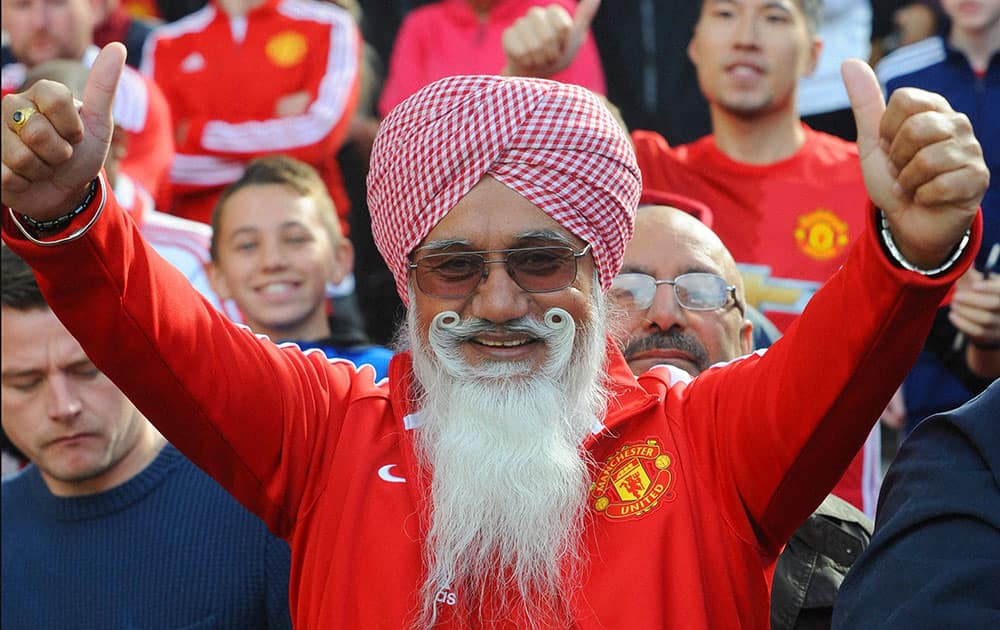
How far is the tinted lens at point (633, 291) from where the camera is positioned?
333 cm

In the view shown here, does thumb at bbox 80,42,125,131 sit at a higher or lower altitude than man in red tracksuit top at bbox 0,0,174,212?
higher

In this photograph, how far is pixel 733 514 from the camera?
2412 millimetres

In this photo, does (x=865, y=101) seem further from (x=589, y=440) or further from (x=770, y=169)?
(x=770, y=169)

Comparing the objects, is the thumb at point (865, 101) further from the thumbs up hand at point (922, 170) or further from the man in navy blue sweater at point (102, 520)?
the man in navy blue sweater at point (102, 520)

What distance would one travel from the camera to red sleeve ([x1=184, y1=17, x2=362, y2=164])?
5625 millimetres

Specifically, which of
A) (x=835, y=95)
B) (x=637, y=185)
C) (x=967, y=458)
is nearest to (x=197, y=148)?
(x=835, y=95)

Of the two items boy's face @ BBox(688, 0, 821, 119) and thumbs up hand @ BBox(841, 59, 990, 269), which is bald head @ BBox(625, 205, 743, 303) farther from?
thumbs up hand @ BBox(841, 59, 990, 269)

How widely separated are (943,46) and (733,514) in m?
2.80

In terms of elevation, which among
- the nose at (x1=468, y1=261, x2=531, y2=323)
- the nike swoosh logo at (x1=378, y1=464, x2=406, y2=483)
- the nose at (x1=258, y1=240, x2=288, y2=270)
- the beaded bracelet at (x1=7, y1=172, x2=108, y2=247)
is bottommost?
the nose at (x1=258, y1=240, x2=288, y2=270)

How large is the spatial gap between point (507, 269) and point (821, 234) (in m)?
2.00

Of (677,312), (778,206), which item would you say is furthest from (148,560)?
(778,206)

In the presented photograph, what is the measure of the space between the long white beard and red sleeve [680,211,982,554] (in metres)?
0.25

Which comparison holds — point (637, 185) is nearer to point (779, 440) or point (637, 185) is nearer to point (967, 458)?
point (779, 440)

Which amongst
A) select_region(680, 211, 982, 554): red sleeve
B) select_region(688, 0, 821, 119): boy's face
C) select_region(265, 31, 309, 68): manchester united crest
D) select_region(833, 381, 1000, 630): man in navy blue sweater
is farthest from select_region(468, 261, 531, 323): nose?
select_region(265, 31, 309, 68): manchester united crest
